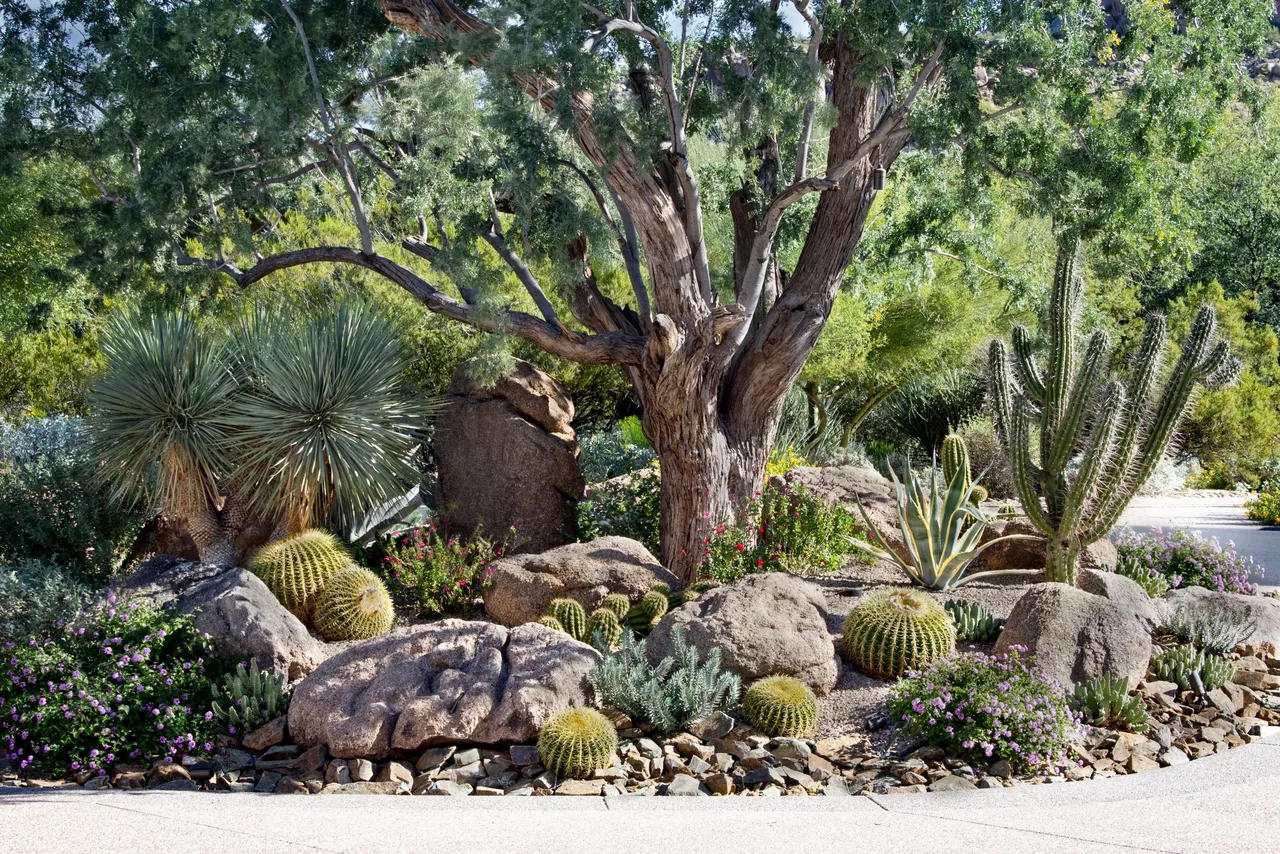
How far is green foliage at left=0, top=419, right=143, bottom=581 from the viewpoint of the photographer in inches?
357

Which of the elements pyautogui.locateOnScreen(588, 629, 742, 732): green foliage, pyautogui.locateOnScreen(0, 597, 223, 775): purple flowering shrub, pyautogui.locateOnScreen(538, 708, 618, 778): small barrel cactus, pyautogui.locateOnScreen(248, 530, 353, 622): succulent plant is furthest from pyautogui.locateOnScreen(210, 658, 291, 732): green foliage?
pyautogui.locateOnScreen(588, 629, 742, 732): green foliage

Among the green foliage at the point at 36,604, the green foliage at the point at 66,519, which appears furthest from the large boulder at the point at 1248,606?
the green foliage at the point at 66,519

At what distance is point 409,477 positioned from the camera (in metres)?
9.93

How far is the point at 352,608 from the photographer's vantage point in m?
8.17

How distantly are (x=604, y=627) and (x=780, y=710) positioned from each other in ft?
5.50

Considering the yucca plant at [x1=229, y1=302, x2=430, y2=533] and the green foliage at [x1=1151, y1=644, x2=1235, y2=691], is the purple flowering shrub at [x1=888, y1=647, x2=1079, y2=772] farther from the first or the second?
the yucca plant at [x1=229, y1=302, x2=430, y2=533]

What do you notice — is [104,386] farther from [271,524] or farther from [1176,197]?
[1176,197]

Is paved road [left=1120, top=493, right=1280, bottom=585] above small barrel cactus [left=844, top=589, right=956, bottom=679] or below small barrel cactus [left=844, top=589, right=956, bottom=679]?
above

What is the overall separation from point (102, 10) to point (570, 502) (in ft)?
20.3

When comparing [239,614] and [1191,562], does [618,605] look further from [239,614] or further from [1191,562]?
[1191,562]

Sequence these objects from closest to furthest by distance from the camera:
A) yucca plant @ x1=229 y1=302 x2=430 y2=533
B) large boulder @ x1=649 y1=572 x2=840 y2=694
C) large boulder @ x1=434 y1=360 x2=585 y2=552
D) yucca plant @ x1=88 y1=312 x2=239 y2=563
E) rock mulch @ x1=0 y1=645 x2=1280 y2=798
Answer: rock mulch @ x1=0 y1=645 x2=1280 y2=798 → large boulder @ x1=649 y1=572 x2=840 y2=694 → yucca plant @ x1=88 y1=312 x2=239 y2=563 → yucca plant @ x1=229 y1=302 x2=430 y2=533 → large boulder @ x1=434 y1=360 x2=585 y2=552

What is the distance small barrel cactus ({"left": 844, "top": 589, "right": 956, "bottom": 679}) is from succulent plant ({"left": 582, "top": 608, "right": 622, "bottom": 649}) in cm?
149

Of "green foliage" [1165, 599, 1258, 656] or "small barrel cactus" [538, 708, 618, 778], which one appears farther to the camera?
"green foliage" [1165, 599, 1258, 656]

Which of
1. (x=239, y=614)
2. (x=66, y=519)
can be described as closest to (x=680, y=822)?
(x=239, y=614)
